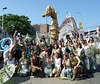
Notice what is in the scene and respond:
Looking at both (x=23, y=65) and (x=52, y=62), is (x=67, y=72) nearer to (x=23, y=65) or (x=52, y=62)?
(x=52, y=62)

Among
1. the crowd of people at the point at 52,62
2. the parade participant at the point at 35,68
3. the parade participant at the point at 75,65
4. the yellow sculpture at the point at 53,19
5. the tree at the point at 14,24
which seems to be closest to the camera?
the parade participant at the point at 75,65

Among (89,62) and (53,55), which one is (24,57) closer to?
(53,55)

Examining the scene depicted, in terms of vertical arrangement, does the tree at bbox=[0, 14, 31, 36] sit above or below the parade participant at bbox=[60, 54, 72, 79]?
above

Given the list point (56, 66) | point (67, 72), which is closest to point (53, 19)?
point (56, 66)

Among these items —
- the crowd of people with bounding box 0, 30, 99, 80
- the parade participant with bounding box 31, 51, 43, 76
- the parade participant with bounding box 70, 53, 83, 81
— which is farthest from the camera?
the parade participant with bounding box 31, 51, 43, 76

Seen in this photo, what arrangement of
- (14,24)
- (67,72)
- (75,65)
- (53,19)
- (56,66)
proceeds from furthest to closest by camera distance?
(14,24)
(53,19)
(56,66)
(75,65)
(67,72)

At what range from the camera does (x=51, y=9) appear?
909 centimetres

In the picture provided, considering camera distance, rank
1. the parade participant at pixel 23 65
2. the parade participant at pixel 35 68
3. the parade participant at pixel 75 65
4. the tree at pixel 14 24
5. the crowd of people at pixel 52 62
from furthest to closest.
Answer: the tree at pixel 14 24 → the parade participant at pixel 23 65 → the parade participant at pixel 35 68 → the crowd of people at pixel 52 62 → the parade participant at pixel 75 65

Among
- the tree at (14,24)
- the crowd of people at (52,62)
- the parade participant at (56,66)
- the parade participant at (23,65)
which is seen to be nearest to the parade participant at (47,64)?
the crowd of people at (52,62)

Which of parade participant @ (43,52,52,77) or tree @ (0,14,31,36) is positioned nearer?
parade participant @ (43,52,52,77)

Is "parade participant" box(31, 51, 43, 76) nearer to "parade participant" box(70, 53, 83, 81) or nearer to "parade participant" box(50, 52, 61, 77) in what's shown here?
"parade participant" box(50, 52, 61, 77)

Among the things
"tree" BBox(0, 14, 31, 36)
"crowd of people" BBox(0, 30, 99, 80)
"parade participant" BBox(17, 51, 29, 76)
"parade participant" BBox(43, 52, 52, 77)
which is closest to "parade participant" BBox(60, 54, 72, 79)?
"crowd of people" BBox(0, 30, 99, 80)

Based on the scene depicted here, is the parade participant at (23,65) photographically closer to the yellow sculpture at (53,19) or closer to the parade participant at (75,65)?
the parade participant at (75,65)

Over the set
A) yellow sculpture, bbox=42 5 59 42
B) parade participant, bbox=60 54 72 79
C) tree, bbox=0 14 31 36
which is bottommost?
parade participant, bbox=60 54 72 79
